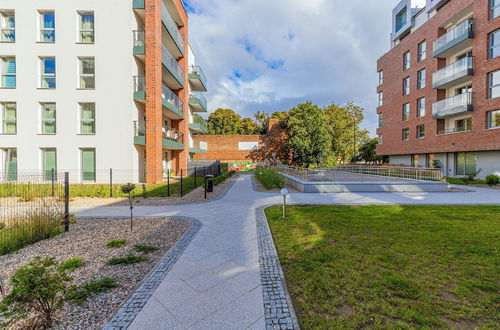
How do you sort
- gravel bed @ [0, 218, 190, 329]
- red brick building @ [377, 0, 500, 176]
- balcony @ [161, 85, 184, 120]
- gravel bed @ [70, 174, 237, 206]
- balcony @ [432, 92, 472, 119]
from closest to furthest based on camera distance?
gravel bed @ [0, 218, 190, 329] < gravel bed @ [70, 174, 237, 206] < red brick building @ [377, 0, 500, 176] < balcony @ [161, 85, 184, 120] < balcony @ [432, 92, 472, 119]

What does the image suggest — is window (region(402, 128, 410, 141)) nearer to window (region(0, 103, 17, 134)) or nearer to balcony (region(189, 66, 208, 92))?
balcony (region(189, 66, 208, 92))

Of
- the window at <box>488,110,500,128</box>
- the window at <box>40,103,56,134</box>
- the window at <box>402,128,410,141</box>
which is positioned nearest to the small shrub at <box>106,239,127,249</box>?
the window at <box>40,103,56,134</box>

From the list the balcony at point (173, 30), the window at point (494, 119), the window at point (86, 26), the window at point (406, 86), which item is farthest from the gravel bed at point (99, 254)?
the window at point (406, 86)

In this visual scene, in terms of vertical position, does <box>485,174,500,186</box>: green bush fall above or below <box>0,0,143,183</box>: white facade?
below

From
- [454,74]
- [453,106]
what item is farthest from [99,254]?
[454,74]

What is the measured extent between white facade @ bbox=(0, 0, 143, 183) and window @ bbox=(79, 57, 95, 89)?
0.34m

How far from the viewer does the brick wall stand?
55.4ft

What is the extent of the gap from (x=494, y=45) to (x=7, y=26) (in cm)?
3544

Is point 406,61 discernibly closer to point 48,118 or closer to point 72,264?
point 72,264

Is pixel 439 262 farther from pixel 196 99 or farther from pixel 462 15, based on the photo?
pixel 462 15

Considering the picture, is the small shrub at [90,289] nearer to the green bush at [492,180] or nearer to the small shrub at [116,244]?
the small shrub at [116,244]

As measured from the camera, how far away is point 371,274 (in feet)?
11.2

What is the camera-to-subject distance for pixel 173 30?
60.8ft

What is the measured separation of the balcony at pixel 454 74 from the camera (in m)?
17.9
